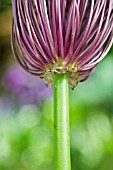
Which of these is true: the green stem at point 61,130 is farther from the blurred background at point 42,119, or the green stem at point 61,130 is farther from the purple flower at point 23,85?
the purple flower at point 23,85

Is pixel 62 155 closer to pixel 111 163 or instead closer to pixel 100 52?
pixel 100 52

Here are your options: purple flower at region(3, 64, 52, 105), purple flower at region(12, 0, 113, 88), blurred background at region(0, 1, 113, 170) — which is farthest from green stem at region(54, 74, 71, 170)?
purple flower at region(3, 64, 52, 105)

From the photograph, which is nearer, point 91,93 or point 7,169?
point 7,169

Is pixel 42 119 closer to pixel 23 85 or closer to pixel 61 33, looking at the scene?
pixel 23 85

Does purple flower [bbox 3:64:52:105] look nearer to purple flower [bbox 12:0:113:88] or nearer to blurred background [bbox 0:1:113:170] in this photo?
blurred background [bbox 0:1:113:170]

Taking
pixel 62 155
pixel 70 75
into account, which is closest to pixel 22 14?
pixel 70 75

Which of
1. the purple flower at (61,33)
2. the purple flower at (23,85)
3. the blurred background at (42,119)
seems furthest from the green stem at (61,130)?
the purple flower at (23,85)

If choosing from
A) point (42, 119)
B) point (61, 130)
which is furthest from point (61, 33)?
point (42, 119)
